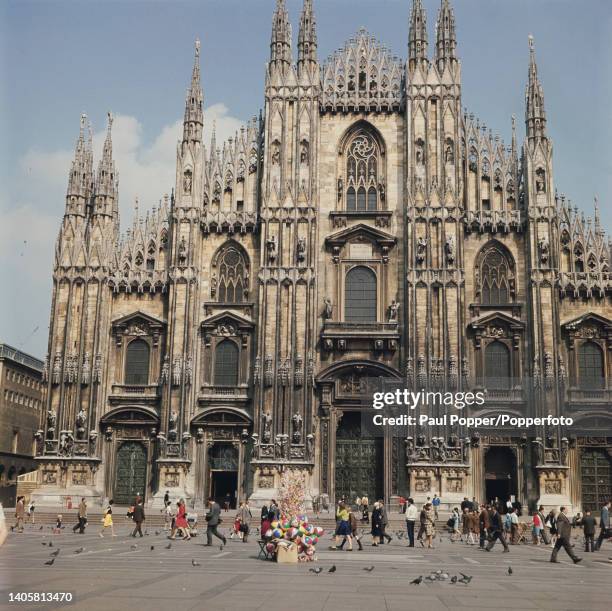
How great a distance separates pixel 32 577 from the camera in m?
16.1

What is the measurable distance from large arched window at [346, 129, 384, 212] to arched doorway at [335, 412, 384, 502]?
12.0 metres

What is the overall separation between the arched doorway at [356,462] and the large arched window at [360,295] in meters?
5.36

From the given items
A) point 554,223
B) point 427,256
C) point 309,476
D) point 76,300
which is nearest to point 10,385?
point 76,300

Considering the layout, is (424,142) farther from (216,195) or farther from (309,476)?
(309,476)

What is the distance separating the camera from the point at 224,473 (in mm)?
45219

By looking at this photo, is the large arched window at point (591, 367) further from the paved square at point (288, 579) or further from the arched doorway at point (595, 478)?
the paved square at point (288, 579)

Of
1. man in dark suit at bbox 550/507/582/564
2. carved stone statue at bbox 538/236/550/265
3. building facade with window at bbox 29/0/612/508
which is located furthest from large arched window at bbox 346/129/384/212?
man in dark suit at bbox 550/507/582/564

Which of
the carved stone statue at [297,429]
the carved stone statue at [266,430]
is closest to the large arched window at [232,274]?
the carved stone statue at [266,430]

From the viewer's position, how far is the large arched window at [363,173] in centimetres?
4794

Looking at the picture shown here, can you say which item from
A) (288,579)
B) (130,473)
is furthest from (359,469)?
(288,579)

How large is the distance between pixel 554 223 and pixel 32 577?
36.5 meters

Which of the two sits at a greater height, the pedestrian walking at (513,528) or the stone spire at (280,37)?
the stone spire at (280,37)

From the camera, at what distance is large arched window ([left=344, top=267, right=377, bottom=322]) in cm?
4628

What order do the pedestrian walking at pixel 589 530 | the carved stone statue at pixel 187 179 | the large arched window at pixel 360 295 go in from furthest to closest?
the carved stone statue at pixel 187 179 < the large arched window at pixel 360 295 < the pedestrian walking at pixel 589 530
